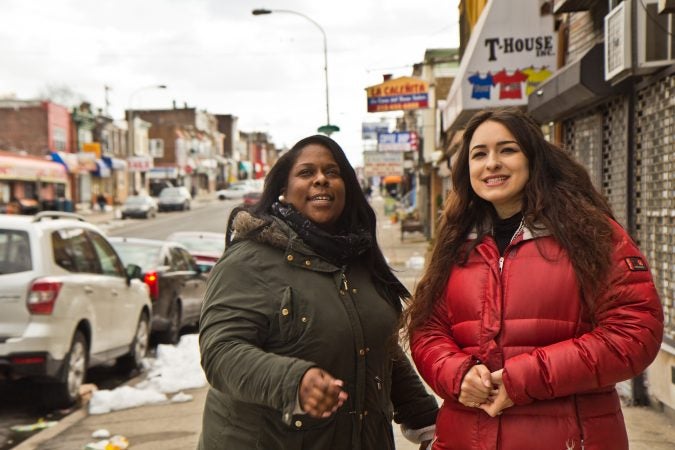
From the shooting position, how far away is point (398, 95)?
22500 mm

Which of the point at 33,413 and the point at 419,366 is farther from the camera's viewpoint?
the point at 33,413

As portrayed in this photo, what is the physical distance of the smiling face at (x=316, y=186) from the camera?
2.79 m

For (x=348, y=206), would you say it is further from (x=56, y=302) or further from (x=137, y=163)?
(x=137, y=163)

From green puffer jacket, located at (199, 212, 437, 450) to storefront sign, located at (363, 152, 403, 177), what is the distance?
22877 millimetres

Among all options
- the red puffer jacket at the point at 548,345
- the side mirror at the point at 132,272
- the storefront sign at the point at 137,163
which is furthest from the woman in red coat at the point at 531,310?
the storefront sign at the point at 137,163

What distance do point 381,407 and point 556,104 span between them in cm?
603

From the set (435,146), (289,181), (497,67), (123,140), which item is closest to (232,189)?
(123,140)

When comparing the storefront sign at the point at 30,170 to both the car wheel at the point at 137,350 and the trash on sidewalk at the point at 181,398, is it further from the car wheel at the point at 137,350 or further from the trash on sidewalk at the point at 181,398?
the trash on sidewalk at the point at 181,398

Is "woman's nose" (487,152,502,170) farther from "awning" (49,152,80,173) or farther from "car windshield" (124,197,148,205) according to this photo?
"awning" (49,152,80,173)

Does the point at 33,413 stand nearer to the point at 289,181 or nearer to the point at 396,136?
the point at 289,181

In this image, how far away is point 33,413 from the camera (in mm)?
7164

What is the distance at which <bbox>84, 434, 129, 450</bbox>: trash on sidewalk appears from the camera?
5660 millimetres

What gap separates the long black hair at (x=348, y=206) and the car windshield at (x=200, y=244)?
41.4 ft

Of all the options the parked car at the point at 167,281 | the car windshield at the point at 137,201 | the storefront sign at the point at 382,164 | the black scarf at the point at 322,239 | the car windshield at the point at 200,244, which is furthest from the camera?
the car windshield at the point at 137,201
